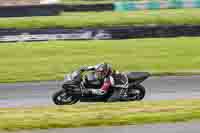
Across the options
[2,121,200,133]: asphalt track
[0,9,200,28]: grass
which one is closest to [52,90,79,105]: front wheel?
[2,121,200,133]: asphalt track

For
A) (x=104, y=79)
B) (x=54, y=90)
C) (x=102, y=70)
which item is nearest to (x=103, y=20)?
(x=54, y=90)

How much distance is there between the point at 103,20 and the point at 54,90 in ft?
38.3

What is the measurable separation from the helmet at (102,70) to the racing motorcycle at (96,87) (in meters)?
0.20

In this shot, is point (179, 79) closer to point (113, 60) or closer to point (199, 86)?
point (199, 86)

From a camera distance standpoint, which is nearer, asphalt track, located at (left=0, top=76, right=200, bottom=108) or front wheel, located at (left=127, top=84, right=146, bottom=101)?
front wheel, located at (left=127, top=84, right=146, bottom=101)

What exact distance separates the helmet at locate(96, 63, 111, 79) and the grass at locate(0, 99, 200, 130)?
163cm

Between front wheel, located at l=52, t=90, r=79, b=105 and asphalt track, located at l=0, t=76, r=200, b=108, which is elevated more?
front wheel, located at l=52, t=90, r=79, b=105

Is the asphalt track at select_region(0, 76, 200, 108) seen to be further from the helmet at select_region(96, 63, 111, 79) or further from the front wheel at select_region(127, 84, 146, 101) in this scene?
the helmet at select_region(96, 63, 111, 79)

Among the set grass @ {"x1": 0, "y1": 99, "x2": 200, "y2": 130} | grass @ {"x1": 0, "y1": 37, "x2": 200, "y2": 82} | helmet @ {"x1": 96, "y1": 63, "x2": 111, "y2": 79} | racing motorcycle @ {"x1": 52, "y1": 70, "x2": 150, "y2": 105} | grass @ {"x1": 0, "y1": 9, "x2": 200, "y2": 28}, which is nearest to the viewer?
grass @ {"x1": 0, "y1": 99, "x2": 200, "y2": 130}

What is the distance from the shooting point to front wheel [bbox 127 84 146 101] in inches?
555

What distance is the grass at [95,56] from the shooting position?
19686 millimetres

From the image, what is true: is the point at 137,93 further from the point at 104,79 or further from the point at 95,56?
the point at 95,56

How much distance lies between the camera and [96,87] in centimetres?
1402

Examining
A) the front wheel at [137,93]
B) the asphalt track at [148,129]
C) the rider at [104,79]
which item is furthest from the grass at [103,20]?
the asphalt track at [148,129]
